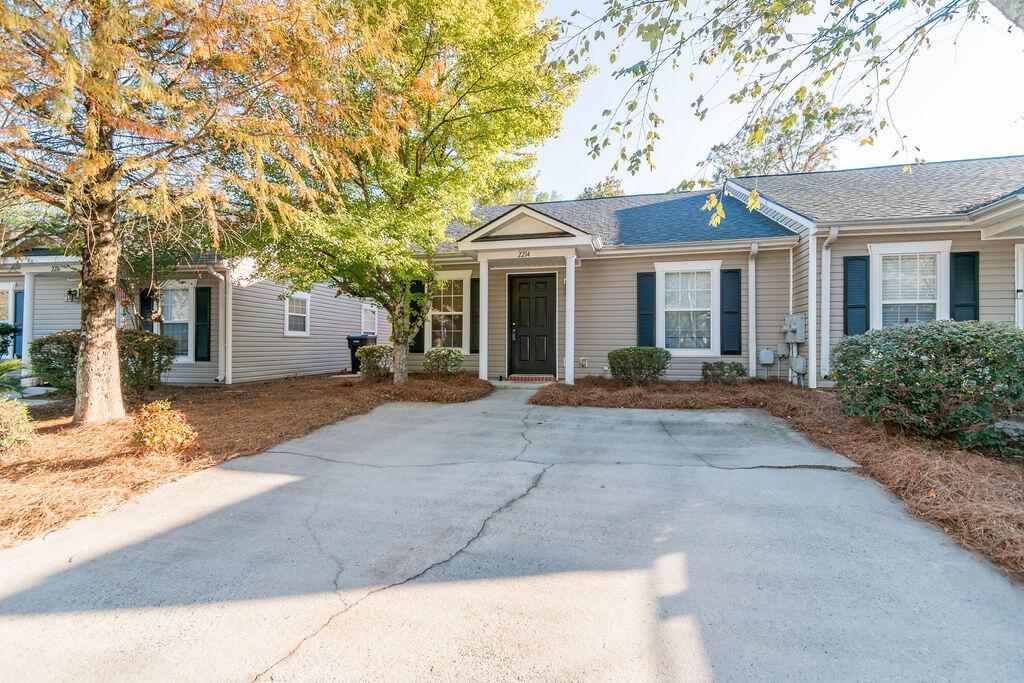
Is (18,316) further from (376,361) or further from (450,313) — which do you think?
(450,313)

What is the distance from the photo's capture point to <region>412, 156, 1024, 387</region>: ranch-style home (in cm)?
765

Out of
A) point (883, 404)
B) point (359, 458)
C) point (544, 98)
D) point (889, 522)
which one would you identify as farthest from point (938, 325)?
point (544, 98)

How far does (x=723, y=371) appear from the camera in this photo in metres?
8.62

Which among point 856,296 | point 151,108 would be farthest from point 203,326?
point 856,296

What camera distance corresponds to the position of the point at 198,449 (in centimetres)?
465

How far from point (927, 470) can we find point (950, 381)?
1.14m

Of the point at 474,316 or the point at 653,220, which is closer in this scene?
the point at 474,316

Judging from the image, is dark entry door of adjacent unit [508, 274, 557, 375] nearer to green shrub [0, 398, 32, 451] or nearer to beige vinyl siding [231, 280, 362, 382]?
beige vinyl siding [231, 280, 362, 382]

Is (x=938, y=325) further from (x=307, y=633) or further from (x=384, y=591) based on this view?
(x=307, y=633)

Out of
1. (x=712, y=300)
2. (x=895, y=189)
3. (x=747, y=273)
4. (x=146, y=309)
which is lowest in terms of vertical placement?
(x=146, y=309)

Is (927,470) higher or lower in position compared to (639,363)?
lower

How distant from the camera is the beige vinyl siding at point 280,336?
10.6 metres

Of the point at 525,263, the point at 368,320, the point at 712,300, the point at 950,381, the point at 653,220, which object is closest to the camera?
the point at 950,381

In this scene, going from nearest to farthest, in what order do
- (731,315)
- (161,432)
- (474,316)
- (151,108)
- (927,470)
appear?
(927,470) → (161,432) → (151,108) → (731,315) → (474,316)
